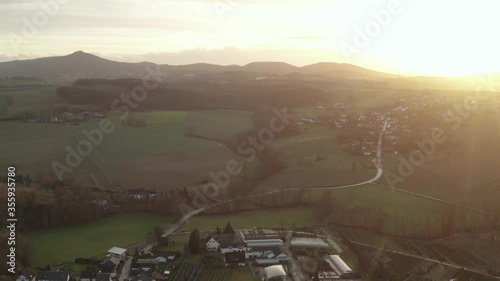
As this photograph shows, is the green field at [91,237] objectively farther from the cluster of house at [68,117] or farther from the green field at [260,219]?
the cluster of house at [68,117]

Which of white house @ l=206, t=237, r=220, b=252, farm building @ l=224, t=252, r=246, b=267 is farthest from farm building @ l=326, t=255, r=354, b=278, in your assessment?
white house @ l=206, t=237, r=220, b=252

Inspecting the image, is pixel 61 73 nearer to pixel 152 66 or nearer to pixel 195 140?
pixel 152 66


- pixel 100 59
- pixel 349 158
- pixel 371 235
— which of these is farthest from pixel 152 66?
pixel 371 235

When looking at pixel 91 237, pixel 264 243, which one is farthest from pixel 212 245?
pixel 91 237

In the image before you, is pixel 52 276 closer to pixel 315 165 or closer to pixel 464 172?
pixel 315 165

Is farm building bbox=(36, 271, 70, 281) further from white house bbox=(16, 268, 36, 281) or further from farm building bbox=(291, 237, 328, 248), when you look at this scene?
farm building bbox=(291, 237, 328, 248)

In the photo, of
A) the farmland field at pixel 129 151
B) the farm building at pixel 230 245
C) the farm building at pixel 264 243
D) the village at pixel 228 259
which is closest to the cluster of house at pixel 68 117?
the farmland field at pixel 129 151
